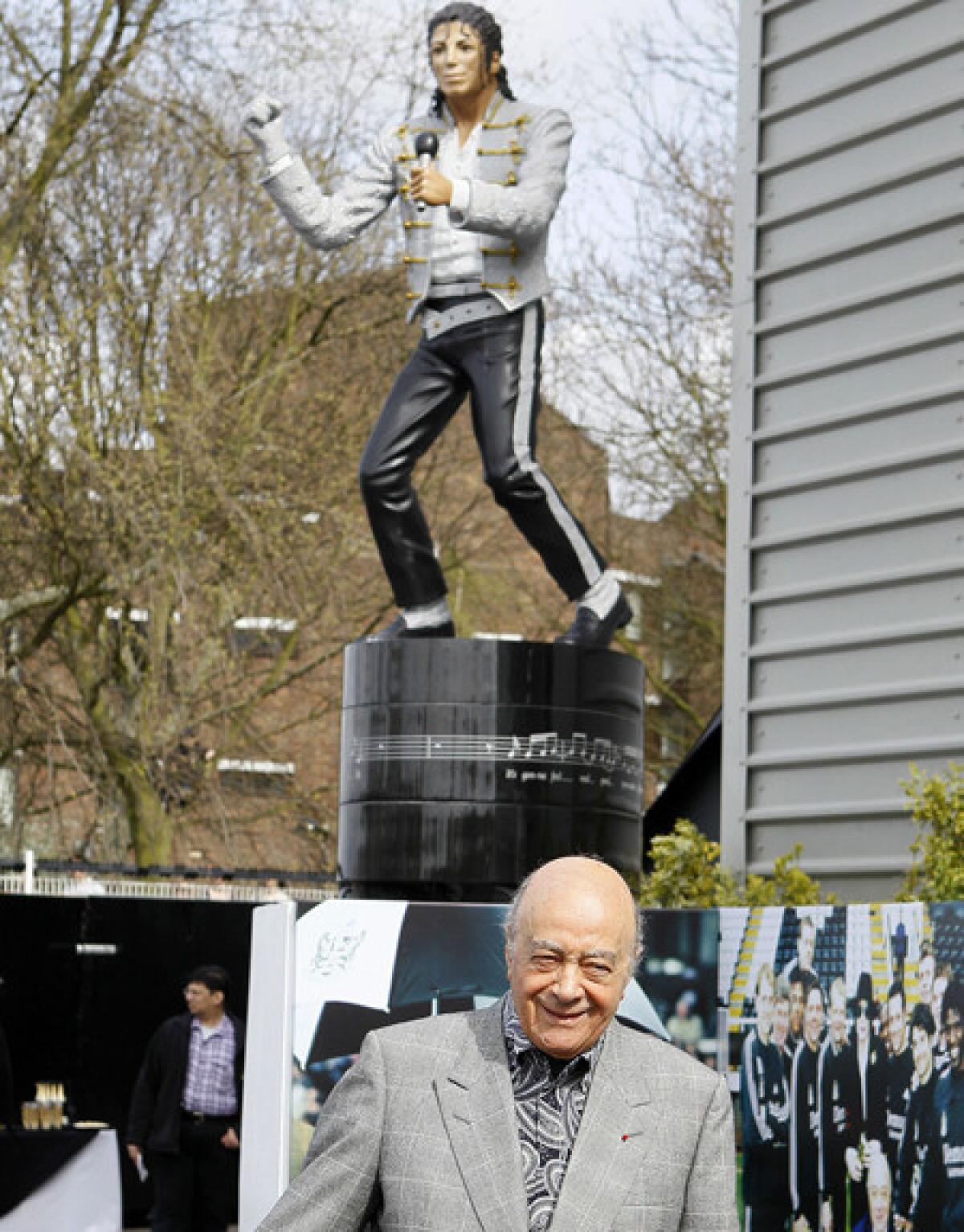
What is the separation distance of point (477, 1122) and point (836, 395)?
26.1ft

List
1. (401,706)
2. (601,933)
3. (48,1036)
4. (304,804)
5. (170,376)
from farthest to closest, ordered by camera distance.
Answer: (304,804)
(170,376)
(48,1036)
(401,706)
(601,933)

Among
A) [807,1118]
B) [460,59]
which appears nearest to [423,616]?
[460,59]

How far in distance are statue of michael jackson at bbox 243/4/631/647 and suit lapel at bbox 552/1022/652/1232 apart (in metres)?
6.69

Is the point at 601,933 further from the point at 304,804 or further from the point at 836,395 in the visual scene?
the point at 304,804

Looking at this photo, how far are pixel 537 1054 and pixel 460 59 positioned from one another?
23.7ft

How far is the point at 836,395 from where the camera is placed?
1115 cm

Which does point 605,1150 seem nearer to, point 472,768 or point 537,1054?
point 537,1054

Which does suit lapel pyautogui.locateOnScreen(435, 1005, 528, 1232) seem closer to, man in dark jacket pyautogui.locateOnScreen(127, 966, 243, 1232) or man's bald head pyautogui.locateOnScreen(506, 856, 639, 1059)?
man's bald head pyautogui.locateOnScreen(506, 856, 639, 1059)

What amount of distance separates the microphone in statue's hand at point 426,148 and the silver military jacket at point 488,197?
136mm

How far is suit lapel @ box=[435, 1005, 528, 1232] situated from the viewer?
3547 millimetres

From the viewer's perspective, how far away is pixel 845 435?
1104cm

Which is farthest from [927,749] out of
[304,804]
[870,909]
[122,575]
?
[304,804]

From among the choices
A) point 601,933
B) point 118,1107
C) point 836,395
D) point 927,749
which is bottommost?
point 118,1107

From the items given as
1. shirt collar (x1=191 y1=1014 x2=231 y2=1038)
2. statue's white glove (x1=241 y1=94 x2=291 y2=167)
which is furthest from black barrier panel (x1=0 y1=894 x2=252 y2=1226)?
statue's white glove (x1=241 y1=94 x2=291 y2=167)
